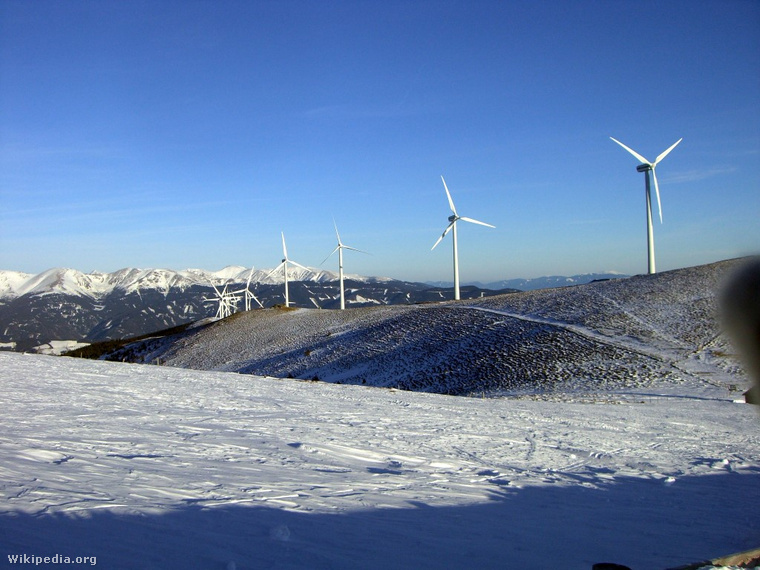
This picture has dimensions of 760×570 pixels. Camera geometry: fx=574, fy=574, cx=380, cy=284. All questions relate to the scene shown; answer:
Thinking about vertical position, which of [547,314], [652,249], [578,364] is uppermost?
[652,249]

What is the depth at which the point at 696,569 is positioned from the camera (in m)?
4.14

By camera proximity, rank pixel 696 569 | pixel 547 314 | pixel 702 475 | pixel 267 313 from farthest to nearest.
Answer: pixel 267 313 → pixel 547 314 → pixel 702 475 → pixel 696 569

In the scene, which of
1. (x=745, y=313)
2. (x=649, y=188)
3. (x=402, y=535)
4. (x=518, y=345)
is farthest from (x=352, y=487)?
(x=649, y=188)

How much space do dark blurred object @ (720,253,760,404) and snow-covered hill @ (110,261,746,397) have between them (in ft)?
96.5

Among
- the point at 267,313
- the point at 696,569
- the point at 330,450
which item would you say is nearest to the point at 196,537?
the point at 696,569

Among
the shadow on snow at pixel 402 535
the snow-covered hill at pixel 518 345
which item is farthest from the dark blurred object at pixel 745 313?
the snow-covered hill at pixel 518 345

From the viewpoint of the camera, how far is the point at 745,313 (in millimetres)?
2348

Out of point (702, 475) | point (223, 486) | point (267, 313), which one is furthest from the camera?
point (267, 313)

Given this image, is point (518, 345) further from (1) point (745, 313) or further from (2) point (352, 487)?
(1) point (745, 313)

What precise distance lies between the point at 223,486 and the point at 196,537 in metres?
1.99

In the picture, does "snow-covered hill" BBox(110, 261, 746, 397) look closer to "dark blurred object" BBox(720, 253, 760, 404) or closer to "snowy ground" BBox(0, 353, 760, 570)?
"snowy ground" BBox(0, 353, 760, 570)

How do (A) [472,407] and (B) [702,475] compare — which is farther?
(A) [472,407]

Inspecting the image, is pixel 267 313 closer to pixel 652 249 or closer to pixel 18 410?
pixel 652 249

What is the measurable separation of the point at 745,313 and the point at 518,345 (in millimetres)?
39777
